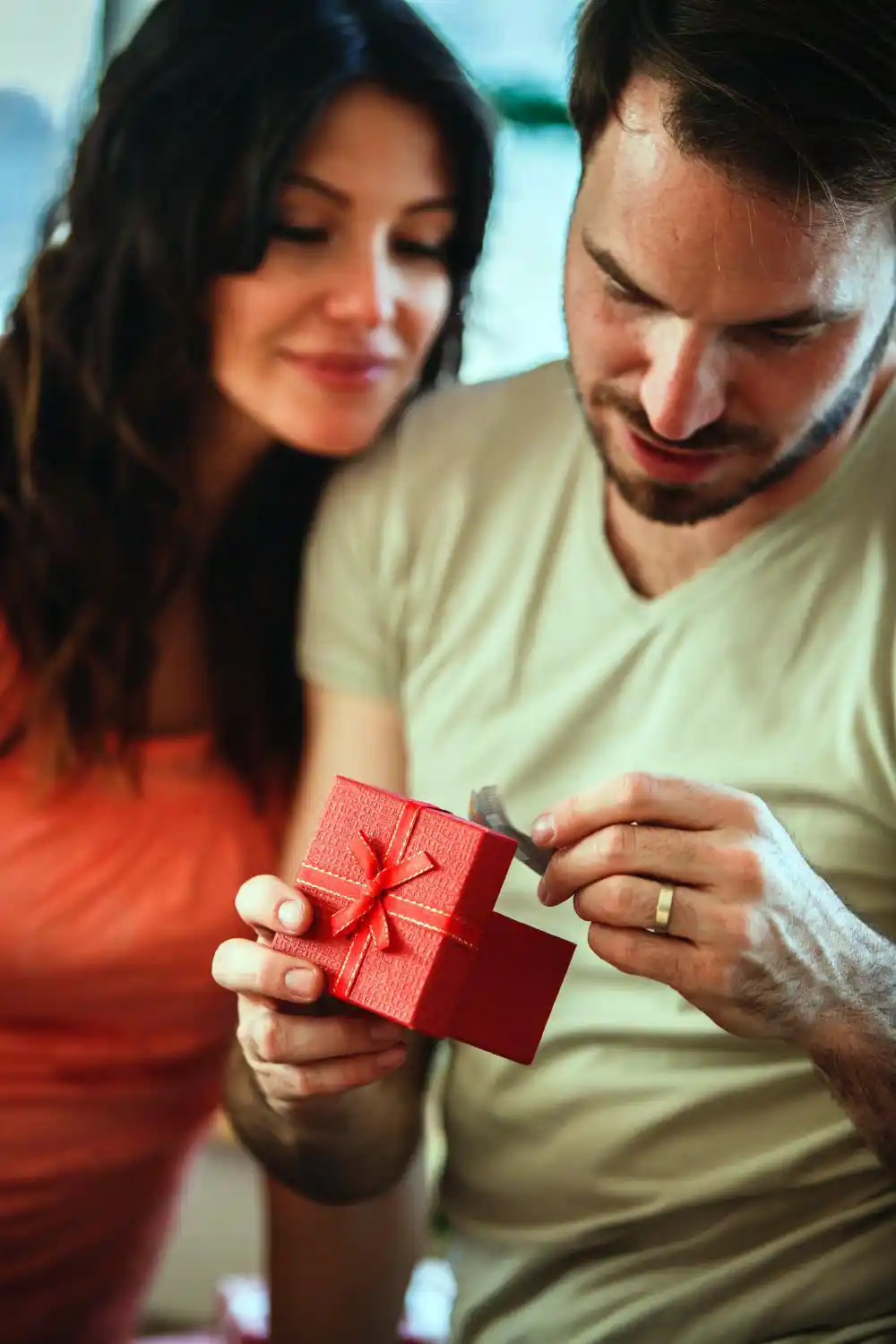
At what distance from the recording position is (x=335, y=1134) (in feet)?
3.93

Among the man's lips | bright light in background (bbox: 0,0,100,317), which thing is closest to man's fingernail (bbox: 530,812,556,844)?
the man's lips

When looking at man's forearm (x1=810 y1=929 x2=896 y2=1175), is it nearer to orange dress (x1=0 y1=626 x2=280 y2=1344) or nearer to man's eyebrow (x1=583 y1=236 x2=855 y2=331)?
man's eyebrow (x1=583 y1=236 x2=855 y2=331)

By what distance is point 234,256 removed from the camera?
1.32m

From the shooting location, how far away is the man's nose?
3.59 feet

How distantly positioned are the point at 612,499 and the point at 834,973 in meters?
0.50

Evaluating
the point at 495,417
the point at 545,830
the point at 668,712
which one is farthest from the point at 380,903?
the point at 495,417

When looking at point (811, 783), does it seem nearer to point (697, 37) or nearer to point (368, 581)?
point (368, 581)

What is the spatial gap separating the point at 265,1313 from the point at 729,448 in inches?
40.6

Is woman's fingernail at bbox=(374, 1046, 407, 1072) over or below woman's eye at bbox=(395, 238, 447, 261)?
below

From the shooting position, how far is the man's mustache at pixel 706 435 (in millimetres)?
1146

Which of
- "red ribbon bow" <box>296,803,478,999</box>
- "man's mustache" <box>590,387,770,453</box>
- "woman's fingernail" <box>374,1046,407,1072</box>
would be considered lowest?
"woman's fingernail" <box>374,1046,407,1072</box>

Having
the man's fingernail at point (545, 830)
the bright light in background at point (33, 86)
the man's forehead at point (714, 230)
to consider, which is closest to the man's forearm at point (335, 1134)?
the man's fingernail at point (545, 830)

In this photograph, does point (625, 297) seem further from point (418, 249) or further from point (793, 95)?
point (418, 249)

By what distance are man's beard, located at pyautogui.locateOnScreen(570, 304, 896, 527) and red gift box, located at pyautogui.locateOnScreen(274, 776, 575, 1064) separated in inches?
14.8
